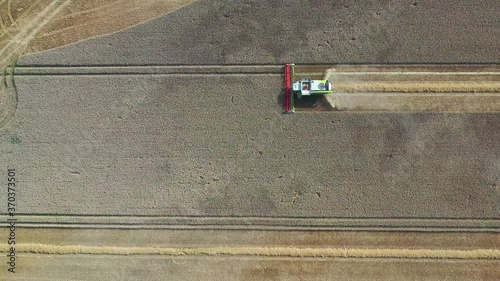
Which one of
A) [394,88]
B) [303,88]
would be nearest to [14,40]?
[303,88]

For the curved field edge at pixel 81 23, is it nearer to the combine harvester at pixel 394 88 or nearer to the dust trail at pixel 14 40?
the dust trail at pixel 14 40

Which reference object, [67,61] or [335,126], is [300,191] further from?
[67,61]

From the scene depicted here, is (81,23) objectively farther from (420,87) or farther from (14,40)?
(420,87)


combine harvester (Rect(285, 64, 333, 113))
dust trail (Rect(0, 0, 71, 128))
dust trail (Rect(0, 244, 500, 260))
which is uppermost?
dust trail (Rect(0, 0, 71, 128))

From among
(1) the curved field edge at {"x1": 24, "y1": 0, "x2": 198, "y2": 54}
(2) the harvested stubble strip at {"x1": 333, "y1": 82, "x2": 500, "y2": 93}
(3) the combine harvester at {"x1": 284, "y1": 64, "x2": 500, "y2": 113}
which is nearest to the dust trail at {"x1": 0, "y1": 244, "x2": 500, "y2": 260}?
(3) the combine harvester at {"x1": 284, "y1": 64, "x2": 500, "y2": 113}

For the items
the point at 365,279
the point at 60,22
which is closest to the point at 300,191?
the point at 365,279

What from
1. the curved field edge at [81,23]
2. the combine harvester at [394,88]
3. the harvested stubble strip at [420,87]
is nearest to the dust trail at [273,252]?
the combine harvester at [394,88]

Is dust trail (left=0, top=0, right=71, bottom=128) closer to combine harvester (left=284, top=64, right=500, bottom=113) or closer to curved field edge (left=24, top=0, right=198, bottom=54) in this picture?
curved field edge (left=24, top=0, right=198, bottom=54)
